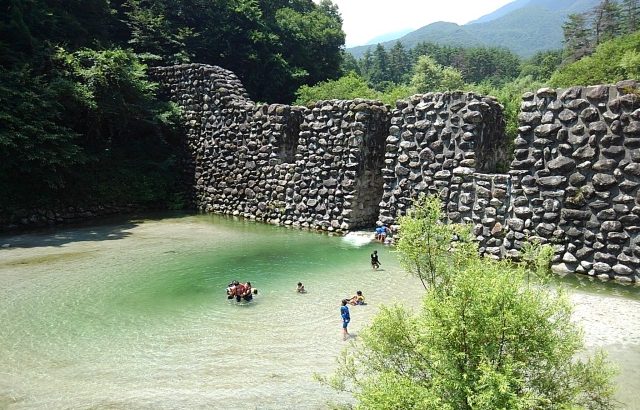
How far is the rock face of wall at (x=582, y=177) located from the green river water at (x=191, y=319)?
892mm

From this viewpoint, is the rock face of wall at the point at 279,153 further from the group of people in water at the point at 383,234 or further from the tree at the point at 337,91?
the tree at the point at 337,91

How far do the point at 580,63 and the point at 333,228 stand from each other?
30090 millimetres

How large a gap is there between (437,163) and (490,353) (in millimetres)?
11018

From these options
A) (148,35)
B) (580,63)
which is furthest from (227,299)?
(580,63)

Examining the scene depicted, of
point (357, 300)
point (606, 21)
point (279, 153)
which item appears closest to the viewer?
point (357, 300)

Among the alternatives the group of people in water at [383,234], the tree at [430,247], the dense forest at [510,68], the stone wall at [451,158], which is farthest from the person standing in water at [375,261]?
the tree at [430,247]

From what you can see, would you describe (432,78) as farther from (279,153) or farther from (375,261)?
(375,261)

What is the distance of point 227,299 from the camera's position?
10.6 m

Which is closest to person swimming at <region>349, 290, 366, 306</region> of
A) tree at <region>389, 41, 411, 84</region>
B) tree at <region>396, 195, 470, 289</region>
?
tree at <region>396, 195, 470, 289</region>

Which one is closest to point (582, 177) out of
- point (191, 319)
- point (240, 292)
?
point (240, 292)

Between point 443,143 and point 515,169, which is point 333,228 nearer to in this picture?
point 443,143

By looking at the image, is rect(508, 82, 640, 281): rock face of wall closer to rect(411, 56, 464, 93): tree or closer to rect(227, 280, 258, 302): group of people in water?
rect(227, 280, 258, 302): group of people in water

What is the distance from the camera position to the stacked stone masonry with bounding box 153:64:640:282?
11.3m

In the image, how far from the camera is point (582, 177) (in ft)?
38.0
